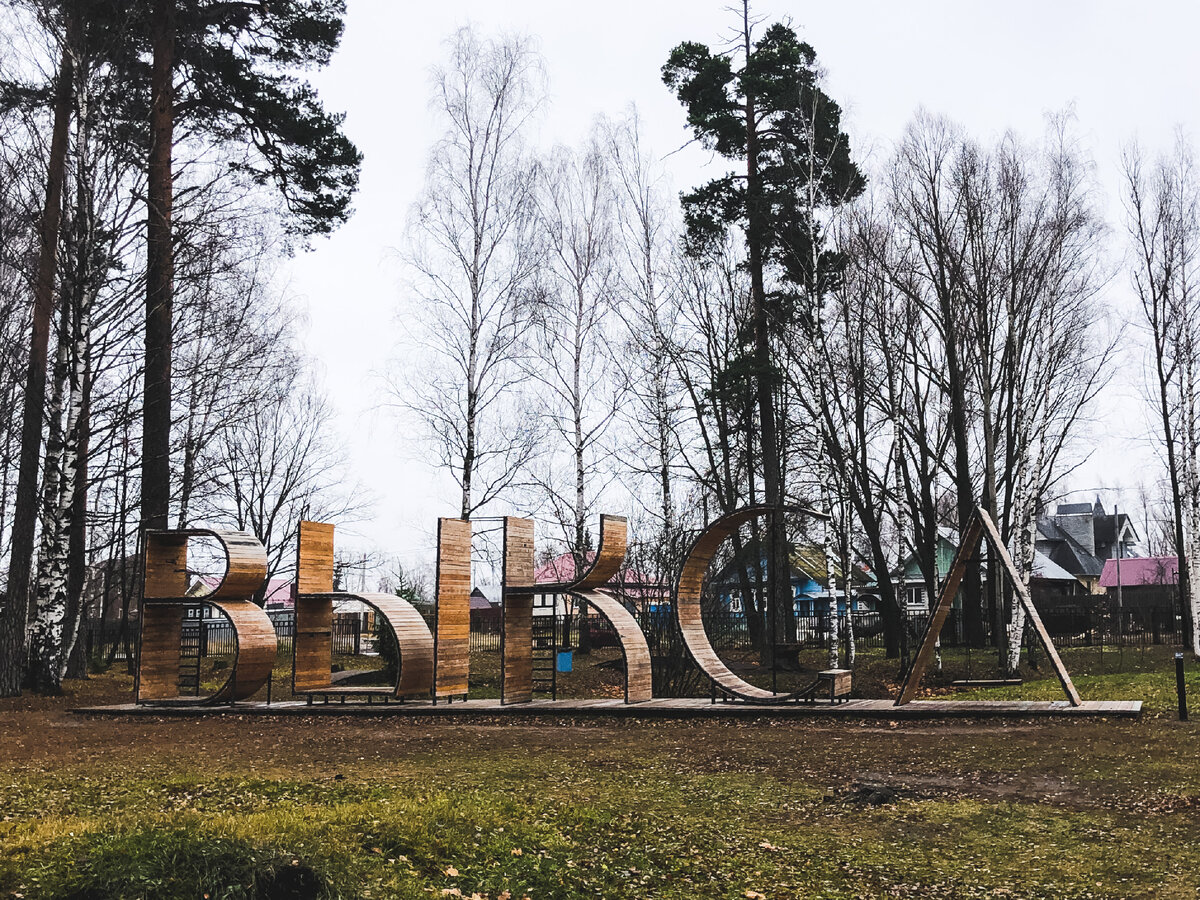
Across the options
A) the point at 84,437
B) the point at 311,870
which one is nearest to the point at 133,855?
the point at 311,870

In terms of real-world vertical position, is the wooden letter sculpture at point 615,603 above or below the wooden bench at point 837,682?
above

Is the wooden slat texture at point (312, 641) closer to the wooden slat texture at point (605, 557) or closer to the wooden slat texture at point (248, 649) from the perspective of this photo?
the wooden slat texture at point (248, 649)

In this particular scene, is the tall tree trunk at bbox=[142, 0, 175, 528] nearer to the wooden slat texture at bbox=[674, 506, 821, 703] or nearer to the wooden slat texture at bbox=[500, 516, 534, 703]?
the wooden slat texture at bbox=[500, 516, 534, 703]

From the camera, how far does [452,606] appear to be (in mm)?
16141

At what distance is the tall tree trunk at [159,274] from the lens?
60.2 feet

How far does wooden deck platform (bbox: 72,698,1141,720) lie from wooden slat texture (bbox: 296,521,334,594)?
6.11ft

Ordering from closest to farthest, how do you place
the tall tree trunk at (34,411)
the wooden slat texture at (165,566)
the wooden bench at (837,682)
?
1. the wooden bench at (837,682)
2. the tall tree trunk at (34,411)
3. the wooden slat texture at (165,566)

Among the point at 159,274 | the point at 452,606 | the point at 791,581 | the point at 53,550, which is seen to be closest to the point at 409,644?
the point at 452,606

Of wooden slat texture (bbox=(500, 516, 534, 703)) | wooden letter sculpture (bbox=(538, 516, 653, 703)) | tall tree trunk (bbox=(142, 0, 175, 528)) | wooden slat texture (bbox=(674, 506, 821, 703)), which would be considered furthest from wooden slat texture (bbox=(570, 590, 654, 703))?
tall tree trunk (bbox=(142, 0, 175, 528))

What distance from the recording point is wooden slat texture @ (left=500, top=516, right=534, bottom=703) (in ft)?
52.5

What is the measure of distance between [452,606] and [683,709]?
3.82 metres

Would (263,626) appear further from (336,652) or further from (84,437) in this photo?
(336,652)

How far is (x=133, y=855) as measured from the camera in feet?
19.1

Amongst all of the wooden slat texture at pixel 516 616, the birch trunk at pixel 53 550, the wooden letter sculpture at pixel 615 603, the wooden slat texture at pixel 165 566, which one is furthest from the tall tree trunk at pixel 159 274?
the wooden letter sculpture at pixel 615 603
